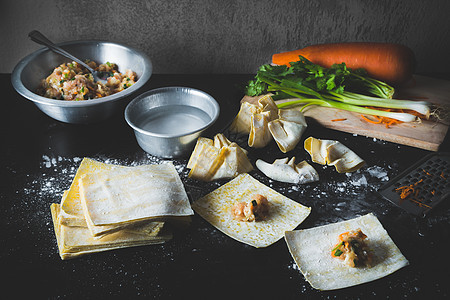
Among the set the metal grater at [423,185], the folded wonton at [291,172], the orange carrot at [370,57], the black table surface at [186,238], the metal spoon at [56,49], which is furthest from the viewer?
the orange carrot at [370,57]

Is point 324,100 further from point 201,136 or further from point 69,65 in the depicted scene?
point 69,65

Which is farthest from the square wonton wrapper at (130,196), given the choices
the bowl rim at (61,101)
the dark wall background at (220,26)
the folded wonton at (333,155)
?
the dark wall background at (220,26)

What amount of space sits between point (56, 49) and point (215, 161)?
41.7 inches

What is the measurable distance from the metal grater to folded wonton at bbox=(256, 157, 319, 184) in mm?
295

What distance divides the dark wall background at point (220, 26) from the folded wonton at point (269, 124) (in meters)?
0.59

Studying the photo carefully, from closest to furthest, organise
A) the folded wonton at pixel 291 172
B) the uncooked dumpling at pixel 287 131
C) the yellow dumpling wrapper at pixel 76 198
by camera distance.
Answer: the yellow dumpling wrapper at pixel 76 198, the folded wonton at pixel 291 172, the uncooked dumpling at pixel 287 131

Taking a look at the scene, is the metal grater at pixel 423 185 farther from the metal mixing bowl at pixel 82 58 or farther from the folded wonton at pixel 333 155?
the metal mixing bowl at pixel 82 58

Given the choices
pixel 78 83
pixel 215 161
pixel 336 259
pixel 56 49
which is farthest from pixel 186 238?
pixel 56 49

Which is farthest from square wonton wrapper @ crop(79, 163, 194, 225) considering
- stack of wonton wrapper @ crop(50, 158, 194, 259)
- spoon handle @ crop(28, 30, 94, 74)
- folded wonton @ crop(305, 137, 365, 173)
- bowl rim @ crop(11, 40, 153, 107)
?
spoon handle @ crop(28, 30, 94, 74)

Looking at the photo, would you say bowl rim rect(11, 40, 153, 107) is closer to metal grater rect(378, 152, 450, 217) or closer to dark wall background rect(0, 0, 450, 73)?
dark wall background rect(0, 0, 450, 73)

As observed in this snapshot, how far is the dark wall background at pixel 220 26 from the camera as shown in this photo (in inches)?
92.0

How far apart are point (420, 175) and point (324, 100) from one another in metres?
0.62

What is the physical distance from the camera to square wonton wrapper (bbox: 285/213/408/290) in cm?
138

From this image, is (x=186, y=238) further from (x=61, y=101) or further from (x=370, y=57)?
(x=370, y=57)
